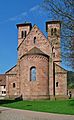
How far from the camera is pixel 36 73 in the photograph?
157 ft

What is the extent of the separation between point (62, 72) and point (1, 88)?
31693 millimetres

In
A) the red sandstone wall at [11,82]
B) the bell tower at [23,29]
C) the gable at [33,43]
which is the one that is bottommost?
the red sandstone wall at [11,82]

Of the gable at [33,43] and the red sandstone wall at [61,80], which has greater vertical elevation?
the gable at [33,43]

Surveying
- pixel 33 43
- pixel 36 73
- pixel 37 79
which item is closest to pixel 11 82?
pixel 36 73

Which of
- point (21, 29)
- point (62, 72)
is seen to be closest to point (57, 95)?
point (62, 72)

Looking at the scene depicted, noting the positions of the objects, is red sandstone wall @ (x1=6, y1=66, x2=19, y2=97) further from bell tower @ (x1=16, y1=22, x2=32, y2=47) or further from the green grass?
the green grass

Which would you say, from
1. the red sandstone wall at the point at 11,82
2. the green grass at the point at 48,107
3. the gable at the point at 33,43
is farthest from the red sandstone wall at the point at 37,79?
the green grass at the point at 48,107

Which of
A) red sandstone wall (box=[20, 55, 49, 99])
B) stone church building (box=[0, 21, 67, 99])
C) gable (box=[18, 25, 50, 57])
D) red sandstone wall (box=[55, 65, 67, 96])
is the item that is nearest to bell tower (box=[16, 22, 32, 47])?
stone church building (box=[0, 21, 67, 99])

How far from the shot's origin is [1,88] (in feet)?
260

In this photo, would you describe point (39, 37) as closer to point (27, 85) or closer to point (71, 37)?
point (27, 85)

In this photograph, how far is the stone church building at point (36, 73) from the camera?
4725 centimetres

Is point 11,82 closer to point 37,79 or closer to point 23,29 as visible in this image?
point 37,79

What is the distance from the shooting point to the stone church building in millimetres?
47250

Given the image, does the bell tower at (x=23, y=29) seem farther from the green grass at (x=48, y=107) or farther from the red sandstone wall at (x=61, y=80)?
the green grass at (x=48, y=107)
